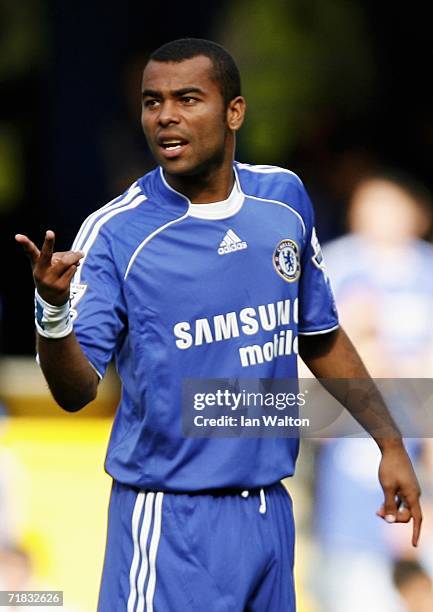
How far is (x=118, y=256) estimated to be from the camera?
3.36 m

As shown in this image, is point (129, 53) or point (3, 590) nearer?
point (3, 590)

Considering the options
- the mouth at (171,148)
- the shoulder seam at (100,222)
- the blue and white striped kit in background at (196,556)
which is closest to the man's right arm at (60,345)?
the shoulder seam at (100,222)

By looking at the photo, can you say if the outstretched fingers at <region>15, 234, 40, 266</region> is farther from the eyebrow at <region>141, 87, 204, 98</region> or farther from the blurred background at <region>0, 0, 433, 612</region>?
the blurred background at <region>0, 0, 433, 612</region>

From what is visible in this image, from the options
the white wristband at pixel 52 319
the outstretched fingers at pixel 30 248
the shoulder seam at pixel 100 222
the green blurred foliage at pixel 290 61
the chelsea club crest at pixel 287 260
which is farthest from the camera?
the green blurred foliage at pixel 290 61

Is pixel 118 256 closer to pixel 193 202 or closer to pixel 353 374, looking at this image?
pixel 193 202

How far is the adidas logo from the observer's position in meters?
3.48

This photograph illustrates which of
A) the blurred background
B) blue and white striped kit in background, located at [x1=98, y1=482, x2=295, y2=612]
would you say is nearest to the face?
blue and white striped kit in background, located at [x1=98, y1=482, x2=295, y2=612]

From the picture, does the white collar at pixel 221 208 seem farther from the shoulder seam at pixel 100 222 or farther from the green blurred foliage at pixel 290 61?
the green blurred foliage at pixel 290 61

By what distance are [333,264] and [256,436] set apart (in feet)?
6.76

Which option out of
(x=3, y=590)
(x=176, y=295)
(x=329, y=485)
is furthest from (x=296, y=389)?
(x=3, y=590)

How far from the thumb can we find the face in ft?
3.22

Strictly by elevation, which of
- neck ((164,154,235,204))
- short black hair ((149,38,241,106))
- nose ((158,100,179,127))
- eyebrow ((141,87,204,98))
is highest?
short black hair ((149,38,241,106))

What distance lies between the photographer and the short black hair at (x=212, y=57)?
11.3 ft

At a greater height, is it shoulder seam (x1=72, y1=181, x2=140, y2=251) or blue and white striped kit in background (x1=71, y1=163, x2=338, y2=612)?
shoulder seam (x1=72, y1=181, x2=140, y2=251)
